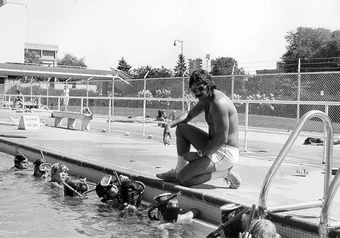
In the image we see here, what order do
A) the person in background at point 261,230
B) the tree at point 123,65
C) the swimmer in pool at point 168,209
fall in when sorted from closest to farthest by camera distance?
the person in background at point 261,230 < the swimmer in pool at point 168,209 < the tree at point 123,65

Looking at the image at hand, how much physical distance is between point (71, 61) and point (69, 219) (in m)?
159

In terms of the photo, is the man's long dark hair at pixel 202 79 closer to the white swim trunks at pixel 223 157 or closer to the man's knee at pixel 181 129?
the man's knee at pixel 181 129

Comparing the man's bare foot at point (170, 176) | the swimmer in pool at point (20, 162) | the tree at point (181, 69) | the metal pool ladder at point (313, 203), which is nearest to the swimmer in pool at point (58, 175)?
the swimmer in pool at point (20, 162)

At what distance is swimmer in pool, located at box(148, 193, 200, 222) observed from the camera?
5.64 metres

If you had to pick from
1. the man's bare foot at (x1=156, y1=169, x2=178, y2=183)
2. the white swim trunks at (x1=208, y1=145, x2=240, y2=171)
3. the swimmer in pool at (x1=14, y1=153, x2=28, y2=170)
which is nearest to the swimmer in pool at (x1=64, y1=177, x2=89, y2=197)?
the man's bare foot at (x1=156, y1=169, x2=178, y2=183)

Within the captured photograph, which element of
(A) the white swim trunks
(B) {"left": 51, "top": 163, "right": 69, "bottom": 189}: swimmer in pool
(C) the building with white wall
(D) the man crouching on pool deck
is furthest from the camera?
(C) the building with white wall

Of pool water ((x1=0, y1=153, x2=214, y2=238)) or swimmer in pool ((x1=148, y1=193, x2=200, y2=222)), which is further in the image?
swimmer in pool ((x1=148, y1=193, x2=200, y2=222))

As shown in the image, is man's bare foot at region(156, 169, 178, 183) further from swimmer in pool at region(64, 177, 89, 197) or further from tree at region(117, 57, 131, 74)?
tree at region(117, 57, 131, 74)

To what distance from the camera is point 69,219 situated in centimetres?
614

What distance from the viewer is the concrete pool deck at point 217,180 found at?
567 cm

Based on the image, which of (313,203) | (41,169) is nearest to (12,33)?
(41,169)

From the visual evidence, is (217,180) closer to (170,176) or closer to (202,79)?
(170,176)

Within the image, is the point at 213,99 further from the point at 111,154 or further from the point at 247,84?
the point at 247,84

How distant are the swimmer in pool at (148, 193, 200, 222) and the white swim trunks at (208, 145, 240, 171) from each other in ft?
2.28
